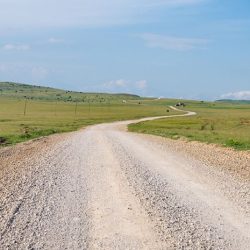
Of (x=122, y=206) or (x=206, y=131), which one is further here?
(x=206, y=131)

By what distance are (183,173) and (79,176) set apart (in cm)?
Answer: 455

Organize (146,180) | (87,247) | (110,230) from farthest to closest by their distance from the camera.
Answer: (146,180) < (110,230) < (87,247)

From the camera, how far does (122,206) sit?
1410cm

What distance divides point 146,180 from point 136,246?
9.11m

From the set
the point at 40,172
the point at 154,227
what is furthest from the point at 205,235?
the point at 40,172

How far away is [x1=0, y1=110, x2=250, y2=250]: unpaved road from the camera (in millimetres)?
10680

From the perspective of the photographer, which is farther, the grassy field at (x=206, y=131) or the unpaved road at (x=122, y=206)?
the grassy field at (x=206, y=131)

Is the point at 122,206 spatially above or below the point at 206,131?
above

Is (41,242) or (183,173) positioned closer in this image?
(41,242)

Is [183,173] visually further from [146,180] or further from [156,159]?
[156,159]

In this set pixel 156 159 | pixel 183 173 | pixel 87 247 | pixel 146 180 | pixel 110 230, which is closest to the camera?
pixel 87 247

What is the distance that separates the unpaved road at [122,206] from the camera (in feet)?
35.0

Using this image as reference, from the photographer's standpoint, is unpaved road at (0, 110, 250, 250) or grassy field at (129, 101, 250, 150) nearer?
unpaved road at (0, 110, 250, 250)

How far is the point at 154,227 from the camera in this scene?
11734 millimetres
